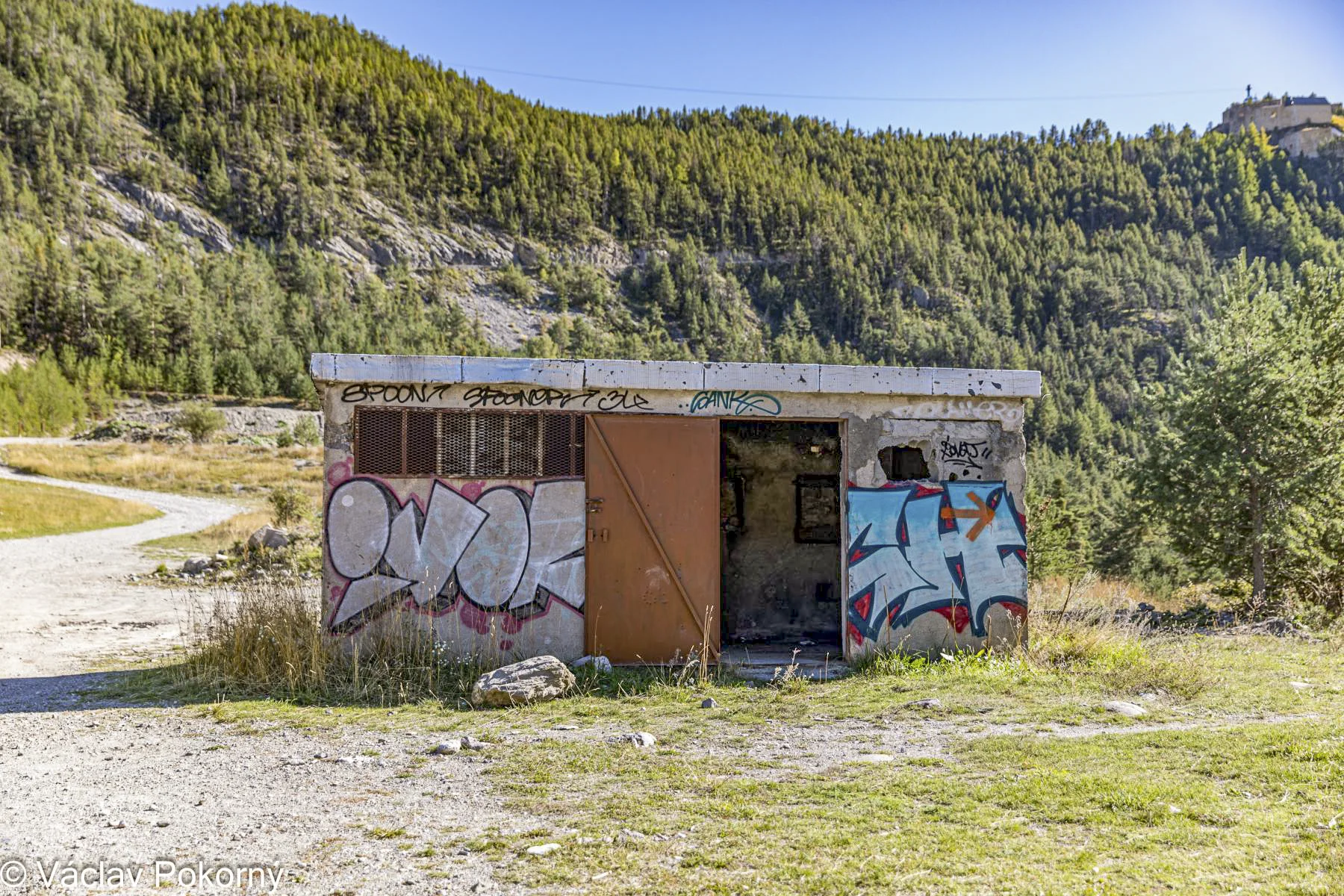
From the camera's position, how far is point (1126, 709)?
6.85 metres

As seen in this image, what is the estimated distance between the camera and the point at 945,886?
143 inches

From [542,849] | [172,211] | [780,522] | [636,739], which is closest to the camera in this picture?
[542,849]

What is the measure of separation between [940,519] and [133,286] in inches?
2957

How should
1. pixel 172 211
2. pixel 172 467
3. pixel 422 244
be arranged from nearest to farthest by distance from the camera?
pixel 172 467 < pixel 172 211 < pixel 422 244

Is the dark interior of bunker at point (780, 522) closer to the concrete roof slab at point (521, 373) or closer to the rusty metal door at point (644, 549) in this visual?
the rusty metal door at point (644, 549)

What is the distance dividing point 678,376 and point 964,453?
3034 millimetres

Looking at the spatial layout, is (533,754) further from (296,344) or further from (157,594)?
(296,344)

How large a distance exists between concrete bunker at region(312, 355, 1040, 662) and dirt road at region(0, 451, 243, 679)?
12.8 feet

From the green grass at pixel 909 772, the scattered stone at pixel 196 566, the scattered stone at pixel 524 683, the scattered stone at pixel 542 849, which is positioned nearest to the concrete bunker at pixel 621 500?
the green grass at pixel 909 772

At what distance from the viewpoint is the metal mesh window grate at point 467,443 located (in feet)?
27.6

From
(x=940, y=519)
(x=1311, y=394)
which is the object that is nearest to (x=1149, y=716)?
(x=940, y=519)

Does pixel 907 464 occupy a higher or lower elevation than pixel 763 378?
lower

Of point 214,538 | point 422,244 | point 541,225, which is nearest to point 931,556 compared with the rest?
point 214,538

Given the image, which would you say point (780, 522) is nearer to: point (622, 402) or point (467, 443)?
point (622, 402)
